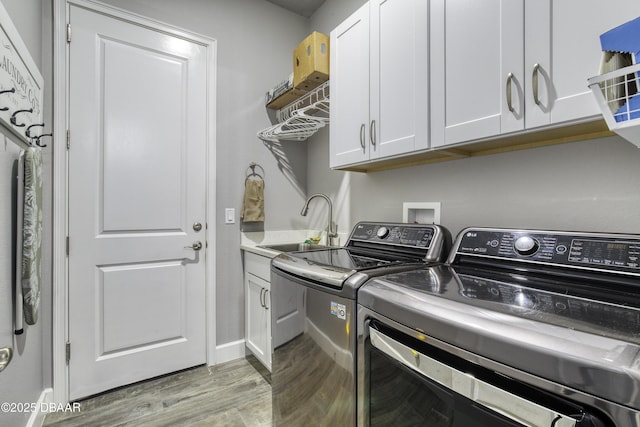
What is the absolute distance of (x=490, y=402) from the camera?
63 centimetres

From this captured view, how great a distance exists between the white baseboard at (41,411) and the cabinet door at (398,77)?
2120 millimetres

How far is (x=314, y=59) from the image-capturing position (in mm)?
1829

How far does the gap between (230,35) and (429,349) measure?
251cm

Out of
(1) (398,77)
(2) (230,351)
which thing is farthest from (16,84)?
(2) (230,351)

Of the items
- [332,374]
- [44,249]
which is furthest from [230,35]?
[332,374]

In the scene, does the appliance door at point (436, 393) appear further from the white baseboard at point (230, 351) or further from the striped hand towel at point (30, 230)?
the white baseboard at point (230, 351)

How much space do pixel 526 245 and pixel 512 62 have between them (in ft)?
1.99

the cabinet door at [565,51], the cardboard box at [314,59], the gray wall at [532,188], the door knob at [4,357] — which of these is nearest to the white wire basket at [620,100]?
the cabinet door at [565,51]

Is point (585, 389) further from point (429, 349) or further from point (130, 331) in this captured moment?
point (130, 331)

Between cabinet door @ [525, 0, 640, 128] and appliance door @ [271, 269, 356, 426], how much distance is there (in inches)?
34.4

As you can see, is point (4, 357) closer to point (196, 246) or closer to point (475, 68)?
point (196, 246)

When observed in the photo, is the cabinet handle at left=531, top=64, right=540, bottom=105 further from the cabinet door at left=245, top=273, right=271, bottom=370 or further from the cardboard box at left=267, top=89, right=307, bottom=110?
the cabinet door at left=245, top=273, right=271, bottom=370

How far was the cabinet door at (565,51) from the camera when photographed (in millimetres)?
831

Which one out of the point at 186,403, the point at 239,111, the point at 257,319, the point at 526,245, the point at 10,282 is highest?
the point at 239,111
